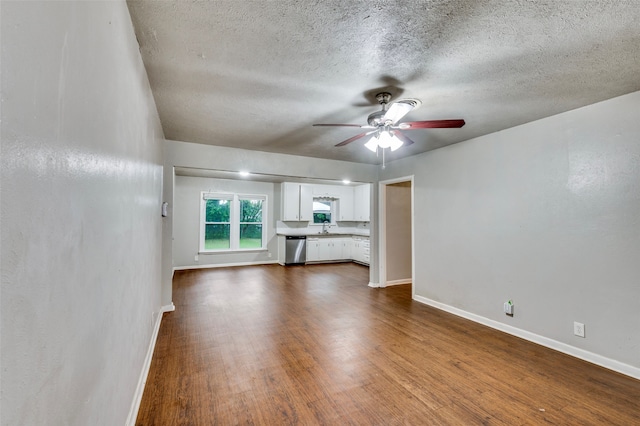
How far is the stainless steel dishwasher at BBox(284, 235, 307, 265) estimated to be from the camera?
7.51 meters

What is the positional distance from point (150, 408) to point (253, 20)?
2.55 m

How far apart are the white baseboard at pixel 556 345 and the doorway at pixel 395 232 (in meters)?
1.46

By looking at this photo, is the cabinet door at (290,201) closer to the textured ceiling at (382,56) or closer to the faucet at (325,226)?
the faucet at (325,226)

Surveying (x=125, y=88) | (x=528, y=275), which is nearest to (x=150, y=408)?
(x=125, y=88)

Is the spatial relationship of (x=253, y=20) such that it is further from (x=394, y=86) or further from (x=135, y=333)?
(x=135, y=333)

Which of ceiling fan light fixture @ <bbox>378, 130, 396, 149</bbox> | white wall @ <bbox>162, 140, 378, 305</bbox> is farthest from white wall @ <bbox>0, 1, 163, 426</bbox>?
white wall @ <bbox>162, 140, 378, 305</bbox>

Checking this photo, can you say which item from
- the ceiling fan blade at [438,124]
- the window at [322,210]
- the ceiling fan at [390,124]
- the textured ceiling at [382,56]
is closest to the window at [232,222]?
the window at [322,210]

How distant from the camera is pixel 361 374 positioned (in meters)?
2.39

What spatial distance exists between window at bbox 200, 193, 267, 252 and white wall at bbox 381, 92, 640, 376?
193 inches

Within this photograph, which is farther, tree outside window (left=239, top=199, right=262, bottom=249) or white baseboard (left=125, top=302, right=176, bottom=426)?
tree outside window (left=239, top=199, right=262, bottom=249)

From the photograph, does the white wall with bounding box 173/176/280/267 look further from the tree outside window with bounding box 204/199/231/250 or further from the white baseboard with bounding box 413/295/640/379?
the white baseboard with bounding box 413/295/640/379

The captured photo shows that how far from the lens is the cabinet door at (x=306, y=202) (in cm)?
771

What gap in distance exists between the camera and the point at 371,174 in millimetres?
5379

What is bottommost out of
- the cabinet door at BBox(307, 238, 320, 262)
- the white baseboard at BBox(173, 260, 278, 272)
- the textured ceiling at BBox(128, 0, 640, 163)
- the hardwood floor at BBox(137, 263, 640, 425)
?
the hardwood floor at BBox(137, 263, 640, 425)
